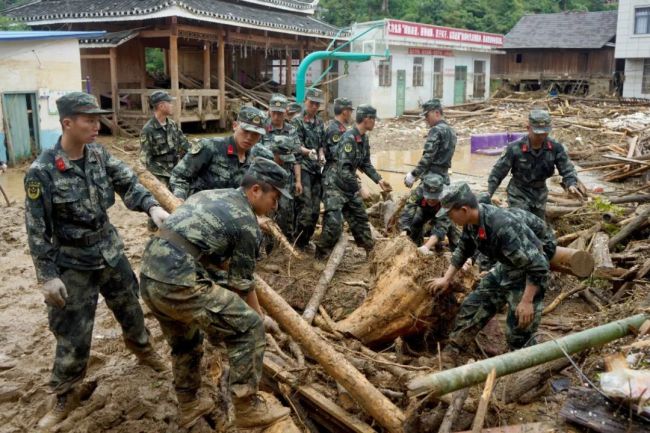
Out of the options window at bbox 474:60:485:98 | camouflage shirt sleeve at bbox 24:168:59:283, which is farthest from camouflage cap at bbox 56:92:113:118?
window at bbox 474:60:485:98

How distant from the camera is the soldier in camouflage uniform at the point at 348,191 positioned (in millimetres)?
7055

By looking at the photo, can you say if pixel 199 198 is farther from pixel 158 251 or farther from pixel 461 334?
pixel 461 334

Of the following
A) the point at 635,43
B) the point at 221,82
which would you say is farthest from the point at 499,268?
the point at 635,43

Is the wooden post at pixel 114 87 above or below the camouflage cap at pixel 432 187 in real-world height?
above

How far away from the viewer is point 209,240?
3436mm

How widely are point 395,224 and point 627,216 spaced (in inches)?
117

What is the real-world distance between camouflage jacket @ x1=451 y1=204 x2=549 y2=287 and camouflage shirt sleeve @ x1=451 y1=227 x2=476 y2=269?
0.32 feet

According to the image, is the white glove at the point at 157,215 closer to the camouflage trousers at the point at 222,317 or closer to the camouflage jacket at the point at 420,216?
the camouflage trousers at the point at 222,317

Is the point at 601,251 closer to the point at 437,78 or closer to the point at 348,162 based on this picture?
the point at 348,162

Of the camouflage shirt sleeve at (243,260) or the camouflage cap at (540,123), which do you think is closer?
the camouflage shirt sleeve at (243,260)

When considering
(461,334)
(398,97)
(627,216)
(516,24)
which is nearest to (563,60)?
(516,24)

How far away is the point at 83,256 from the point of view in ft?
13.0

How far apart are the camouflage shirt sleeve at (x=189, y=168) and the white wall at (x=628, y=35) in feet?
112

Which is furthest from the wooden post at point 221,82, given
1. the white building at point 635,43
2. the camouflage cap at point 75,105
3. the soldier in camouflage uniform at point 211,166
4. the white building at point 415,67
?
the white building at point 635,43
